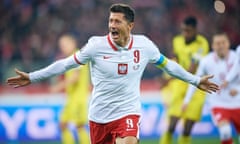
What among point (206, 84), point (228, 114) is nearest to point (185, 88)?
point (228, 114)

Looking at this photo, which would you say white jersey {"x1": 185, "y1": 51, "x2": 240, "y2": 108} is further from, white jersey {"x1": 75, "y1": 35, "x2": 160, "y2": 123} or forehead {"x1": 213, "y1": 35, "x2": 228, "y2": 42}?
white jersey {"x1": 75, "y1": 35, "x2": 160, "y2": 123}

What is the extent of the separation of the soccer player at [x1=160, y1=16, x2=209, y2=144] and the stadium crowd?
5.85 metres

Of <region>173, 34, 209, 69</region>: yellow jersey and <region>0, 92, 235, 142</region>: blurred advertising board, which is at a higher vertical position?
<region>173, 34, 209, 69</region>: yellow jersey

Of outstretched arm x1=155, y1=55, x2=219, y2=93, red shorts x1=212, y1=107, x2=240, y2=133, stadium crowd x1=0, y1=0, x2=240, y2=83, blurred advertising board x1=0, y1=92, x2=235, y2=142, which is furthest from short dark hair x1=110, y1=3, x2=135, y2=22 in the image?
stadium crowd x1=0, y1=0, x2=240, y2=83

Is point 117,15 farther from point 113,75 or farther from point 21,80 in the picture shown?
point 21,80

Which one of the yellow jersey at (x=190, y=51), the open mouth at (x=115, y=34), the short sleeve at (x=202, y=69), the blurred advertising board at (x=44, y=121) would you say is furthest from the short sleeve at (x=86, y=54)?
the blurred advertising board at (x=44, y=121)

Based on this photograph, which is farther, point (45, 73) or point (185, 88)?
point (185, 88)

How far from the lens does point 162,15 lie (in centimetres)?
1886

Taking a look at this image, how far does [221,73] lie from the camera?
10812 mm

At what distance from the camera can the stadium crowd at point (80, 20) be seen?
59.1 ft

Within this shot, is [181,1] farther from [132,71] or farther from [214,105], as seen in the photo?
[132,71]

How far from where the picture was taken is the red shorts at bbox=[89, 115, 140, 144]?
7.56 metres

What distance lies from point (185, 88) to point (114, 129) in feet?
13.9

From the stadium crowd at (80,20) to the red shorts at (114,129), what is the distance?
9.89m
